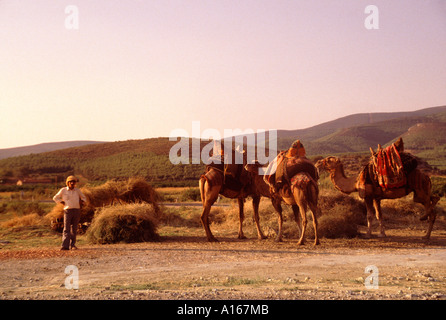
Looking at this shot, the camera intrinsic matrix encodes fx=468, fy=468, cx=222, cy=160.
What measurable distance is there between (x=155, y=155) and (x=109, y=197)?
194ft

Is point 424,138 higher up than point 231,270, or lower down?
higher up

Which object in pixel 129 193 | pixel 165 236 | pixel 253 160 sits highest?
pixel 253 160

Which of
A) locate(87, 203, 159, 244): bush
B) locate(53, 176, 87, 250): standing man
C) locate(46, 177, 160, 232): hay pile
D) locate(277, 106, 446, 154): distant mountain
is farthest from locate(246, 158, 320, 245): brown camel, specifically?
locate(277, 106, 446, 154): distant mountain

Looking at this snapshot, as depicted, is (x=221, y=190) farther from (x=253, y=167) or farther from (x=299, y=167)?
(x=299, y=167)

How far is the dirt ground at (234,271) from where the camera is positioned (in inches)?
254

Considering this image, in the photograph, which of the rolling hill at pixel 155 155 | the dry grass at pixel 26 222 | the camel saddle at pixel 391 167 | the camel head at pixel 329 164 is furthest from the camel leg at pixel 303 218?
the rolling hill at pixel 155 155

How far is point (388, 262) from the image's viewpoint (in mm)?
9328

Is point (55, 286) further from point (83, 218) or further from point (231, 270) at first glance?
point (83, 218)

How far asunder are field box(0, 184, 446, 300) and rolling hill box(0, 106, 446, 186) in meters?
42.5

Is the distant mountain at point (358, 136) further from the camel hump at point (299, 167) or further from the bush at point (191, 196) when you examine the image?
the camel hump at point (299, 167)

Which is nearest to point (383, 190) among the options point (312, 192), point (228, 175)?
point (312, 192)

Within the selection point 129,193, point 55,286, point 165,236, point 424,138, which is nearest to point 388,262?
point 55,286

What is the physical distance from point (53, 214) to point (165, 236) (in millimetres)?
4407

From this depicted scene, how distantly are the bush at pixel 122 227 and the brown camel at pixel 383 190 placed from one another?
5414 millimetres
